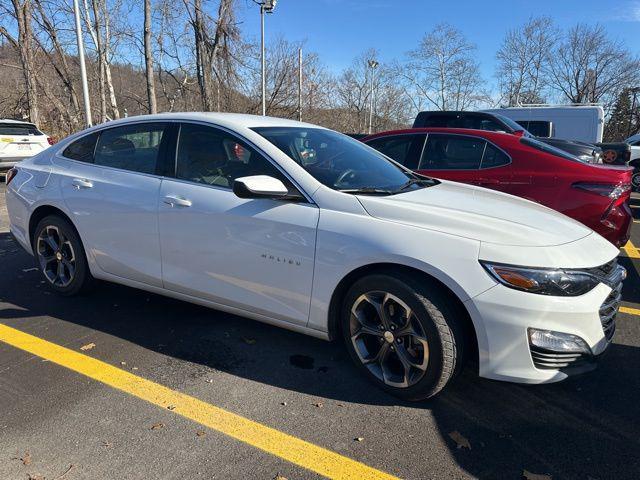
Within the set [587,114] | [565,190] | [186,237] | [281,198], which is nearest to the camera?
[281,198]

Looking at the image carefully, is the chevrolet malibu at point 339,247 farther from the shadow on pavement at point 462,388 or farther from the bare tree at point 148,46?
the bare tree at point 148,46

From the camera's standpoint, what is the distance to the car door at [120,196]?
357cm

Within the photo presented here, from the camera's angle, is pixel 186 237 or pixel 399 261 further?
pixel 186 237

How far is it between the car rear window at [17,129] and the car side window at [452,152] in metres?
10.8

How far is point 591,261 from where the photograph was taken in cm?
263

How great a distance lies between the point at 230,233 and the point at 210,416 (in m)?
1.12

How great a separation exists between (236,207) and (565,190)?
3.40m

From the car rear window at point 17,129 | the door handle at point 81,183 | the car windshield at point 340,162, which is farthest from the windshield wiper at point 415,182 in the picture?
the car rear window at point 17,129

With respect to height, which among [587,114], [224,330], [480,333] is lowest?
[224,330]

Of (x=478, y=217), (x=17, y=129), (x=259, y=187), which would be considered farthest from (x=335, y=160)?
(x=17, y=129)

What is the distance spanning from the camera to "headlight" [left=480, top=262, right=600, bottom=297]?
2428mm

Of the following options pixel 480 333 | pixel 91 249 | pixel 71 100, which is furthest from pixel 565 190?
pixel 71 100

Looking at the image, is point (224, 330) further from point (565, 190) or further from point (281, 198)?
point (565, 190)

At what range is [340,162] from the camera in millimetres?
3443
